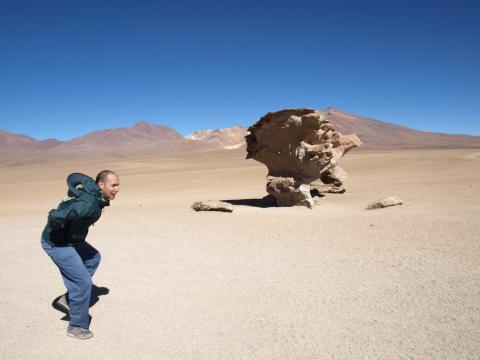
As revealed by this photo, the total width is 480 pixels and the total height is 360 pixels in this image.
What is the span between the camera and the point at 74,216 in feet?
13.3

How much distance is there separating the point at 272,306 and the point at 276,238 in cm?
374

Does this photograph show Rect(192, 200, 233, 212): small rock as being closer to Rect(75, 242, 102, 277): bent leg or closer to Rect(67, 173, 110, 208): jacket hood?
Rect(75, 242, 102, 277): bent leg

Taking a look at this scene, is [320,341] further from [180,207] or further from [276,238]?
[180,207]

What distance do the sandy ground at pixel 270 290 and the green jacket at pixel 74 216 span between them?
1.10m

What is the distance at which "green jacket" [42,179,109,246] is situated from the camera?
4.05 metres

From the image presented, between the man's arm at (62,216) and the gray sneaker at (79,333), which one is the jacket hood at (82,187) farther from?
the gray sneaker at (79,333)

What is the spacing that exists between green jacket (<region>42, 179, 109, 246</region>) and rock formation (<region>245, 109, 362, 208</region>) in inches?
358

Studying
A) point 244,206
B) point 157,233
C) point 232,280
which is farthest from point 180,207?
point 232,280

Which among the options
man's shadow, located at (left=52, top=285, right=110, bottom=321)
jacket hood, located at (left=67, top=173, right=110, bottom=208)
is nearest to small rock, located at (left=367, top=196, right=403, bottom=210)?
man's shadow, located at (left=52, top=285, right=110, bottom=321)

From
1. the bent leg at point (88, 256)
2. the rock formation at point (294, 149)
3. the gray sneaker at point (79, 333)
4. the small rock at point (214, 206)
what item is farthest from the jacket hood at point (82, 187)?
the rock formation at point (294, 149)

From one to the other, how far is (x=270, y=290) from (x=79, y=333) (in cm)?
248

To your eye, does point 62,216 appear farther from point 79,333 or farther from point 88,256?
point 79,333

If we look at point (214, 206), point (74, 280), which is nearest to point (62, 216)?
point (74, 280)

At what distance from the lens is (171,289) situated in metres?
5.76
